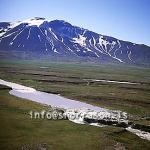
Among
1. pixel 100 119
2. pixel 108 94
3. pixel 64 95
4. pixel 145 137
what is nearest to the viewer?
pixel 145 137

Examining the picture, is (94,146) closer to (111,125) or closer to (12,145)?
(12,145)

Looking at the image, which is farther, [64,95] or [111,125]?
[64,95]

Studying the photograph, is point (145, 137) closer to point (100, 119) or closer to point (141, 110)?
point (100, 119)

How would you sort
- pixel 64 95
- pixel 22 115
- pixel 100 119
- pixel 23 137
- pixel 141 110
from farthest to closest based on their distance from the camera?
1. pixel 64 95
2. pixel 141 110
3. pixel 100 119
4. pixel 22 115
5. pixel 23 137

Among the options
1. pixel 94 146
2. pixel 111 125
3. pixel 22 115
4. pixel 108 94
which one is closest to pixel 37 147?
pixel 94 146

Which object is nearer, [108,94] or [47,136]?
[47,136]

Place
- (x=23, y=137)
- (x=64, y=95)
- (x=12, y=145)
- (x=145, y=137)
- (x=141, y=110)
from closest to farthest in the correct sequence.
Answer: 1. (x=12, y=145)
2. (x=23, y=137)
3. (x=145, y=137)
4. (x=141, y=110)
5. (x=64, y=95)

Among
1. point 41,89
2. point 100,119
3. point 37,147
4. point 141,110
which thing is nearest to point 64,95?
point 41,89

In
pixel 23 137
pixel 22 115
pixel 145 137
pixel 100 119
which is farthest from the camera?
pixel 100 119
